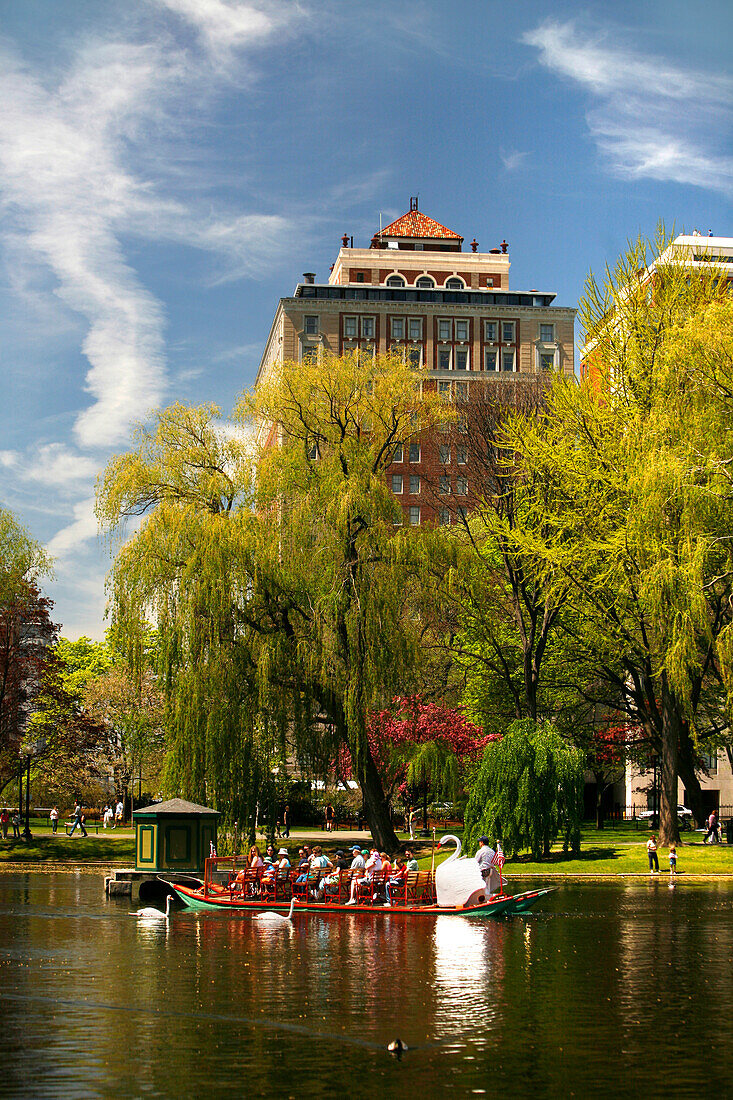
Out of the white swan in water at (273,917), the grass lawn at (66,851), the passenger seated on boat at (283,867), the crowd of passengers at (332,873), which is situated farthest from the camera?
the grass lawn at (66,851)

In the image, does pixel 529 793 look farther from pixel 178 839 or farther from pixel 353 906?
pixel 353 906

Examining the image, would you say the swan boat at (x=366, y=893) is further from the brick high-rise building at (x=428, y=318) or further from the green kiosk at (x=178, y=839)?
the brick high-rise building at (x=428, y=318)

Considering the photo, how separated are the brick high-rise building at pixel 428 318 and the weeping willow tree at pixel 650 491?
68.3m

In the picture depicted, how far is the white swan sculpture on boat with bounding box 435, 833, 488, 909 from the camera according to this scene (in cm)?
2916

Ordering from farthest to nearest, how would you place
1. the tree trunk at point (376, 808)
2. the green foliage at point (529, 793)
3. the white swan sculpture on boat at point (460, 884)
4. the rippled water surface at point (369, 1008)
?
1. the tree trunk at point (376, 808)
2. the green foliage at point (529, 793)
3. the white swan sculpture on boat at point (460, 884)
4. the rippled water surface at point (369, 1008)

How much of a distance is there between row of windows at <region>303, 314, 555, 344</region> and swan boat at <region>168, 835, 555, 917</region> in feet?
303

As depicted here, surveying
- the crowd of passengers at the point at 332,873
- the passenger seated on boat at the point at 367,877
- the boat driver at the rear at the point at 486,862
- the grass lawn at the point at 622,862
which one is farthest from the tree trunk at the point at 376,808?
the boat driver at the rear at the point at 486,862

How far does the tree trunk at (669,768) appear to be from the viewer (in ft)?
145

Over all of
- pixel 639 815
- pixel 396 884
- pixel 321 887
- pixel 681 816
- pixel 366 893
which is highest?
pixel 396 884

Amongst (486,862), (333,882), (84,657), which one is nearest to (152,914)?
(333,882)

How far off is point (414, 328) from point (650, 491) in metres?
84.9

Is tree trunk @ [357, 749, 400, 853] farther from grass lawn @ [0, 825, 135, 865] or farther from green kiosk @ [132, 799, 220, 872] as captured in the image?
grass lawn @ [0, 825, 135, 865]

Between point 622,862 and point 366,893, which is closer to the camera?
point 366,893

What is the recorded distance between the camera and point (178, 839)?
3759cm
